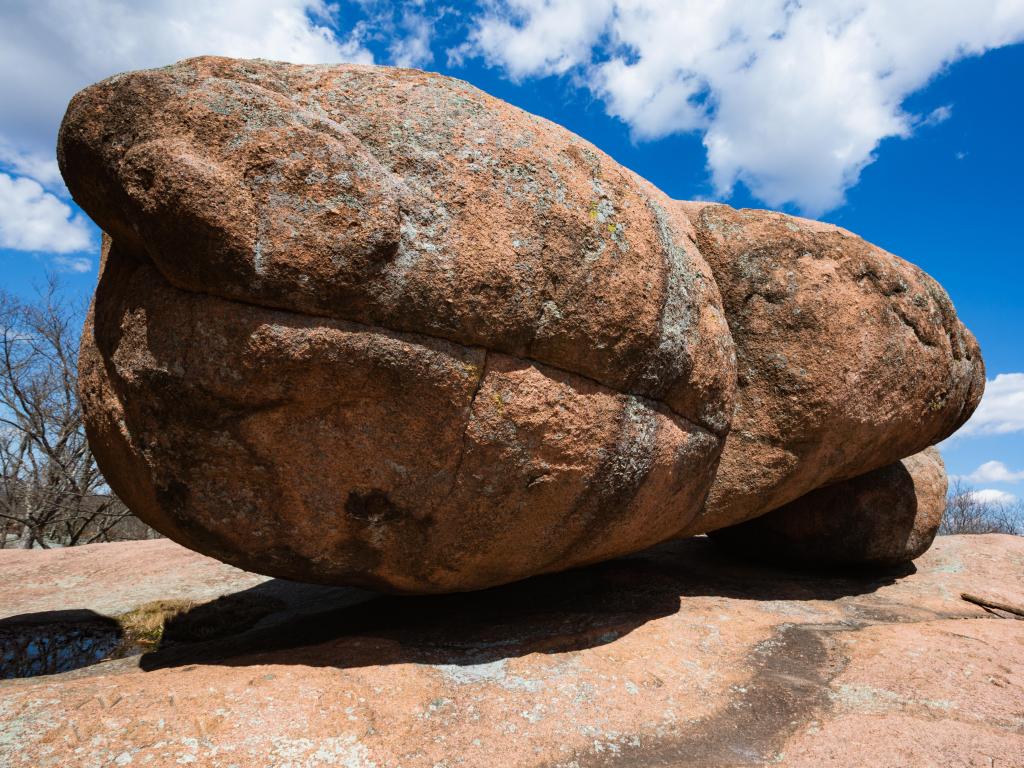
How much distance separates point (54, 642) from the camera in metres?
4.55

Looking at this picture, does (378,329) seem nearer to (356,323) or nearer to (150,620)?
(356,323)

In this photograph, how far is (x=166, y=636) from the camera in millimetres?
4730

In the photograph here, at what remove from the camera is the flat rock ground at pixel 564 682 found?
2660 millimetres

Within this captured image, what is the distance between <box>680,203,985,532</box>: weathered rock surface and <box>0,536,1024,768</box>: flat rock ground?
85 cm

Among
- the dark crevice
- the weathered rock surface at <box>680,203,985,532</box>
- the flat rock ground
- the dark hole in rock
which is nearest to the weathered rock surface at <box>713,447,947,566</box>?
the flat rock ground

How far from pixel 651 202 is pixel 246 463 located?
237 centimetres

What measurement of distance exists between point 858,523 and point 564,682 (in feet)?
10.6

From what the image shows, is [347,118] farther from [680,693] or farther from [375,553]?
[680,693]

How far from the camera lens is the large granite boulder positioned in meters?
2.79

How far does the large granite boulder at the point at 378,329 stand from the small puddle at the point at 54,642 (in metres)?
1.52

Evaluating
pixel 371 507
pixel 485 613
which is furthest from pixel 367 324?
pixel 485 613

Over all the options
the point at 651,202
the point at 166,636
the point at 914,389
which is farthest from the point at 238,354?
the point at 914,389

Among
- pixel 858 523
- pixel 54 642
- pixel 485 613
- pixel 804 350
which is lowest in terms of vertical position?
pixel 54 642

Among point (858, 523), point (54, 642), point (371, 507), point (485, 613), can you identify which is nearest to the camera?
point (371, 507)
